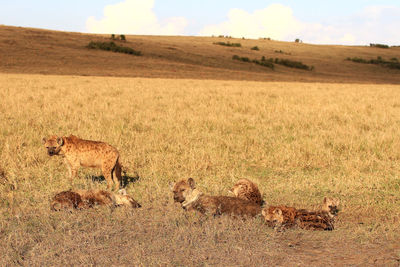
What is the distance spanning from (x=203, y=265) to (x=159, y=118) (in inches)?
433

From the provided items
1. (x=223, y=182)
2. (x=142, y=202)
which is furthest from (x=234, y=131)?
(x=142, y=202)

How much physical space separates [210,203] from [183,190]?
438mm

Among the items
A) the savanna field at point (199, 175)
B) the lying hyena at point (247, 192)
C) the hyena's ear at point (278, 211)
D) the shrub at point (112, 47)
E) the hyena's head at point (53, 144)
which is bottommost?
the savanna field at point (199, 175)

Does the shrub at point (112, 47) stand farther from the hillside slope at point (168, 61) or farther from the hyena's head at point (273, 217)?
the hyena's head at point (273, 217)

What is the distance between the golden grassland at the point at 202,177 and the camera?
16.1ft

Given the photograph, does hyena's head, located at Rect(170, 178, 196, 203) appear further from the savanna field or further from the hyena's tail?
the hyena's tail

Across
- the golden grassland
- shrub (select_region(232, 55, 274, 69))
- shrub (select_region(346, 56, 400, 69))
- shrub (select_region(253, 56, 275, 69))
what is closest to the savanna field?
the golden grassland

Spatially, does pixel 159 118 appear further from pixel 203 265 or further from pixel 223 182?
pixel 203 265

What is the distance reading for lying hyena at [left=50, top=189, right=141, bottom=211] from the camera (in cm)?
616

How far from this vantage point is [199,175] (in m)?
8.66

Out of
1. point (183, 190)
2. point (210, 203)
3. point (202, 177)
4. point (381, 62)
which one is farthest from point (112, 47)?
point (210, 203)

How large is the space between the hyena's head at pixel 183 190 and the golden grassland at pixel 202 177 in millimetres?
192

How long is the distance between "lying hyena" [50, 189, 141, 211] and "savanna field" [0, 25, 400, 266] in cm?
19

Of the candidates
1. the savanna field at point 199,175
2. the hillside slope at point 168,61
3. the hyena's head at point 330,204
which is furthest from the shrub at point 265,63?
the hyena's head at point 330,204
